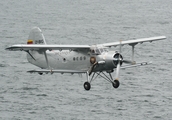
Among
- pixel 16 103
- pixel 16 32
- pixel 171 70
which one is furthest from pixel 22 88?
pixel 16 32

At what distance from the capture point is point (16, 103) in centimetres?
10669

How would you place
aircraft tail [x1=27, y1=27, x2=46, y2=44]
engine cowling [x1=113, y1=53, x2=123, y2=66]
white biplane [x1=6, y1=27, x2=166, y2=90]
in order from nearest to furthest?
engine cowling [x1=113, y1=53, x2=123, y2=66] → white biplane [x1=6, y1=27, x2=166, y2=90] → aircraft tail [x1=27, y1=27, x2=46, y2=44]

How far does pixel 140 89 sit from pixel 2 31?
86.5 meters

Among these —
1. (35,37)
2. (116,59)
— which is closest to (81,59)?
(116,59)

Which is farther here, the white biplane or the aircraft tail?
the aircraft tail

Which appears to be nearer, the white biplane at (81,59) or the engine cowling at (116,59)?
the engine cowling at (116,59)

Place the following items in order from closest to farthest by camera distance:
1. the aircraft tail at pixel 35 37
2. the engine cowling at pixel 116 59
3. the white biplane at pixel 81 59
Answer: the engine cowling at pixel 116 59 < the white biplane at pixel 81 59 < the aircraft tail at pixel 35 37

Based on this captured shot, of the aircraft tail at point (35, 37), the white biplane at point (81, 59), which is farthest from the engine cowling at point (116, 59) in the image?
the aircraft tail at point (35, 37)

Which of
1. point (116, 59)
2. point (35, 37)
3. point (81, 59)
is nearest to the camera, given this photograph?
point (116, 59)

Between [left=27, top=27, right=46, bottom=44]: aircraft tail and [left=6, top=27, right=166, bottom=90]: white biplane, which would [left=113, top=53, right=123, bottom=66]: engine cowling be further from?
[left=27, top=27, right=46, bottom=44]: aircraft tail

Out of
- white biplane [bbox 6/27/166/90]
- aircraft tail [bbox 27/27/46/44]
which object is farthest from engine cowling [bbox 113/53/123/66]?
aircraft tail [bbox 27/27/46/44]

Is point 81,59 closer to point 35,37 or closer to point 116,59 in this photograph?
point 116,59

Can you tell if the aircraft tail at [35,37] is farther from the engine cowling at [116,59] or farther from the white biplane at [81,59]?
the engine cowling at [116,59]

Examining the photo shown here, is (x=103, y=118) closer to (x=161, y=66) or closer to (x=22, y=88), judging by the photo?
(x=22, y=88)
